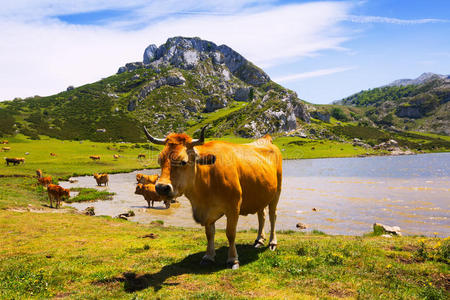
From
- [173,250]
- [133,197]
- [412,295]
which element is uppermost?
[412,295]

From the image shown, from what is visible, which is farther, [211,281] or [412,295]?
[211,281]

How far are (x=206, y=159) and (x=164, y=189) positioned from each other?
1630 millimetres

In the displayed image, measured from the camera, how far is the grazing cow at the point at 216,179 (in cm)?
707

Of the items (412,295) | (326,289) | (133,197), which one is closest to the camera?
(412,295)

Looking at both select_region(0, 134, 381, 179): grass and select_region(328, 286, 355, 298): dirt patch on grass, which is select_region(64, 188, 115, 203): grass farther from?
select_region(328, 286, 355, 298): dirt patch on grass

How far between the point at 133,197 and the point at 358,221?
80.8 ft

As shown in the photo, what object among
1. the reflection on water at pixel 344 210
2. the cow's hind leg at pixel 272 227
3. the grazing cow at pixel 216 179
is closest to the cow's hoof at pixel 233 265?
the grazing cow at pixel 216 179

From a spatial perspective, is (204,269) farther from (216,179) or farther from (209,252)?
(216,179)

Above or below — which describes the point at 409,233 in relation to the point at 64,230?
below

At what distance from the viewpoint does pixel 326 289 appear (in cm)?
675

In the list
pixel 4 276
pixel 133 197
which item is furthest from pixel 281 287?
pixel 133 197

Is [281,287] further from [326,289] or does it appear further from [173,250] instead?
[173,250]

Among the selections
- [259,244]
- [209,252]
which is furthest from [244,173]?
[259,244]

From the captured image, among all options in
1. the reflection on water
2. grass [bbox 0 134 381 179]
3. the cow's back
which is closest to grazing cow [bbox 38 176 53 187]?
the reflection on water
